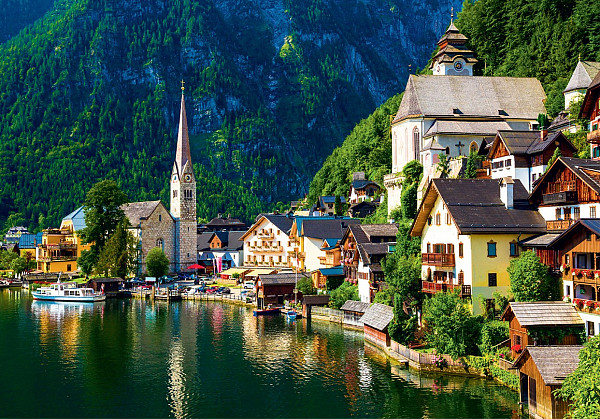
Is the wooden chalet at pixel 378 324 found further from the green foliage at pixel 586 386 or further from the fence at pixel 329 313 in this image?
the green foliage at pixel 586 386

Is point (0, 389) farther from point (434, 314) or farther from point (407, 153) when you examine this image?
point (407, 153)

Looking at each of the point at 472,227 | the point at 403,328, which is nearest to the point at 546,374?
the point at 472,227

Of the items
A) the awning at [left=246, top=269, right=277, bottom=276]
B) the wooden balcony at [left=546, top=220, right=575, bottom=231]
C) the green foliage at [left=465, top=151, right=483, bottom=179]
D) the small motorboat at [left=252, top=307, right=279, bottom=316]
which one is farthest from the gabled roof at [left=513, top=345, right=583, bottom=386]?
the awning at [left=246, top=269, right=277, bottom=276]

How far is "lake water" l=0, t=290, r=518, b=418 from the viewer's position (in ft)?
139

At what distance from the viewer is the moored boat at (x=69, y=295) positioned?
102 m

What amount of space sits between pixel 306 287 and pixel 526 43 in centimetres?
5512

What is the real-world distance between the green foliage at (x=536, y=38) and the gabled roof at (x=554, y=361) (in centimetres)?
5554

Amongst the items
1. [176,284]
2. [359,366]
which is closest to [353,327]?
[359,366]

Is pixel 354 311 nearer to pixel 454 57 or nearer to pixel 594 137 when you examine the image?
pixel 594 137

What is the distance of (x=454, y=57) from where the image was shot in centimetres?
11206

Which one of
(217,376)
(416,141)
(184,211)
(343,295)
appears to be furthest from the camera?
(184,211)

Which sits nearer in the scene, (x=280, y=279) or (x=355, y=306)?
(x=355, y=306)

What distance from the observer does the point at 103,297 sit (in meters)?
103

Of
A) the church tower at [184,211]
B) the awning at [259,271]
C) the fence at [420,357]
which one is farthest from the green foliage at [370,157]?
the fence at [420,357]
